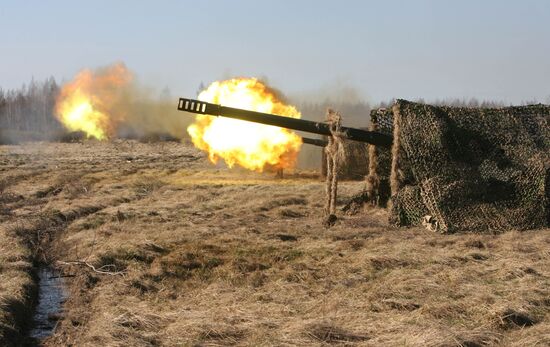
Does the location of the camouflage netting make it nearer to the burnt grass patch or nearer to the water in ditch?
the burnt grass patch

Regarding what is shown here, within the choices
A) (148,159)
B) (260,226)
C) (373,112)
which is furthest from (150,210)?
(148,159)

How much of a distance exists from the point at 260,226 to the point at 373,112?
5.47 meters

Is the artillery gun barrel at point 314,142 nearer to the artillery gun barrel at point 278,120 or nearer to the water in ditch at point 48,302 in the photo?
the artillery gun barrel at point 278,120

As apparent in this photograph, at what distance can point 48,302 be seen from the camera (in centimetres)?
1205

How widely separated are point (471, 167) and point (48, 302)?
11663 mm

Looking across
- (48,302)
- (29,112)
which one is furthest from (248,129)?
(29,112)

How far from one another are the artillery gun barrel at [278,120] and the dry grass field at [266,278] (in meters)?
2.38

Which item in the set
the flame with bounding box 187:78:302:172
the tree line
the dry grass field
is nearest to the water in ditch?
the dry grass field

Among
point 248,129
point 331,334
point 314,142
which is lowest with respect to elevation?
point 331,334

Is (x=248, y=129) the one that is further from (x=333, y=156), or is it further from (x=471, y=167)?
(x=471, y=167)

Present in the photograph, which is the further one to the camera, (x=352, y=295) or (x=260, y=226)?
(x=260, y=226)

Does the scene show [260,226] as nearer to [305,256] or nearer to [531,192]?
[305,256]

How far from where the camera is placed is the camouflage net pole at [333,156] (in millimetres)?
19391

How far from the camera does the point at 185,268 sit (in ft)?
44.9
